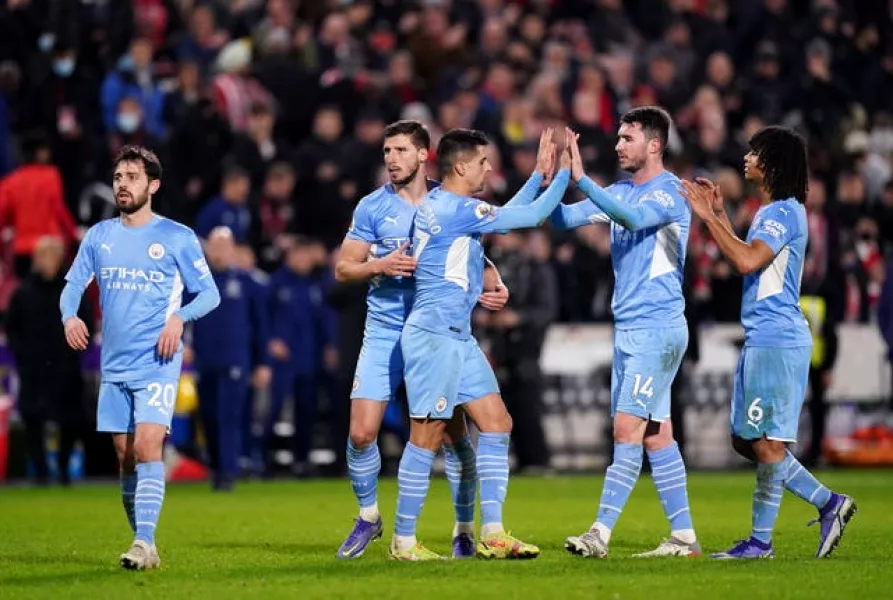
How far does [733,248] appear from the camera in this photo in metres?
11.1

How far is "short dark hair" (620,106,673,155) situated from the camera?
11539mm

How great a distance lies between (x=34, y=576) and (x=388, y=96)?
14.6m

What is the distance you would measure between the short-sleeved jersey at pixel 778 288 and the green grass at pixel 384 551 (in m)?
1.34

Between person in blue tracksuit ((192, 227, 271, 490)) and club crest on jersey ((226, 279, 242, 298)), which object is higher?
club crest on jersey ((226, 279, 242, 298))

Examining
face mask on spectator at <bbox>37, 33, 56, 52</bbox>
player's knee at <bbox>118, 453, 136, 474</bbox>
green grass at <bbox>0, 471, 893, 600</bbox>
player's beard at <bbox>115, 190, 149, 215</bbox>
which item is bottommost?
green grass at <bbox>0, 471, 893, 600</bbox>

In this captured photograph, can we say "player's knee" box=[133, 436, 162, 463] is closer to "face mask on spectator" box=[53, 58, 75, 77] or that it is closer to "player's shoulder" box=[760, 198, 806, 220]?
"player's shoulder" box=[760, 198, 806, 220]

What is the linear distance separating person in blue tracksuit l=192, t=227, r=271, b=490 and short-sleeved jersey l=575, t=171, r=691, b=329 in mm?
9068

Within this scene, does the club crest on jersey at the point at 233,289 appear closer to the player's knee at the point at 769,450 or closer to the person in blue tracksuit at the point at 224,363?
the person in blue tracksuit at the point at 224,363

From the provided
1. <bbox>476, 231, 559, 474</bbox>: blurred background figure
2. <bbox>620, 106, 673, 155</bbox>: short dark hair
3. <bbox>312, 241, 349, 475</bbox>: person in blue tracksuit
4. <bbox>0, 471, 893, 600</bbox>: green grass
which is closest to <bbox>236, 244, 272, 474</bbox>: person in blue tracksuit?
<bbox>312, 241, 349, 475</bbox>: person in blue tracksuit

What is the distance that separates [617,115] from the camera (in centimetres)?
2612

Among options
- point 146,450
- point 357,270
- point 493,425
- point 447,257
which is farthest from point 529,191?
point 146,450

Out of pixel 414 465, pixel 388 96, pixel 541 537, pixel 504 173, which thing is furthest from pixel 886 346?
pixel 414 465

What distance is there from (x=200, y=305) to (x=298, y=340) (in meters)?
11.0

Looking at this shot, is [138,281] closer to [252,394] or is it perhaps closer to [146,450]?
[146,450]
